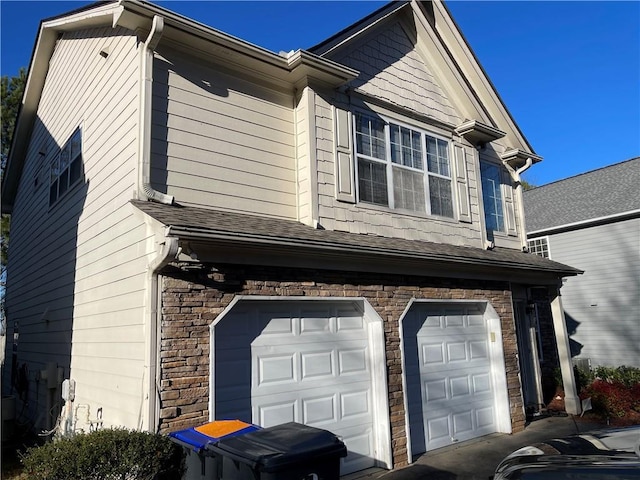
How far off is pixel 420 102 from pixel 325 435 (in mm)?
8108

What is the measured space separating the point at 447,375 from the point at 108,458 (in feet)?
20.3

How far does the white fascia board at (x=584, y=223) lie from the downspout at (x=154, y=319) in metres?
15.4

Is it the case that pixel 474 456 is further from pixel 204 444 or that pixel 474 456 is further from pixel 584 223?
pixel 584 223

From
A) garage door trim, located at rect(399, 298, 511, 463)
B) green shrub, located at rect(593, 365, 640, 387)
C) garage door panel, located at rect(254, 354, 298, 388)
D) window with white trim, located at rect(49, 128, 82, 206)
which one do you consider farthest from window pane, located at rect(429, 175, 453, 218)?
window with white trim, located at rect(49, 128, 82, 206)

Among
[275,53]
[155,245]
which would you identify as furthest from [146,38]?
[155,245]

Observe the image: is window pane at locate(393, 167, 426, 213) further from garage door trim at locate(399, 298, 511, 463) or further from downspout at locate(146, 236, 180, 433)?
downspout at locate(146, 236, 180, 433)

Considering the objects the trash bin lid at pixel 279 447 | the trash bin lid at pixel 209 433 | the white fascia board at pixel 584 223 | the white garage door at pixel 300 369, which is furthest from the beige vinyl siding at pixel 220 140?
the white fascia board at pixel 584 223

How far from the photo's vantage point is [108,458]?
461 cm

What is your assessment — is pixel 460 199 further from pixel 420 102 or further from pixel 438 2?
pixel 438 2

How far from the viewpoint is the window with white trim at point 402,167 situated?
9.02 m

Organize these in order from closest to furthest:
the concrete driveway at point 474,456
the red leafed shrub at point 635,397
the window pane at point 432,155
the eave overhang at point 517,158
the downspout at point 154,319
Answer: the downspout at point 154,319 < the concrete driveway at point 474,456 < the window pane at point 432,155 < the red leafed shrub at point 635,397 < the eave overhang at point 517,158

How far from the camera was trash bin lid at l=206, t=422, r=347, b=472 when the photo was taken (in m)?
3.60

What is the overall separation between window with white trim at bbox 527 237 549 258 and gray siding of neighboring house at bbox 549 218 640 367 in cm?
34

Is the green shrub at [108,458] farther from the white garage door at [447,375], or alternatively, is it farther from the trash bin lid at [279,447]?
the white garage door at [447,375]
